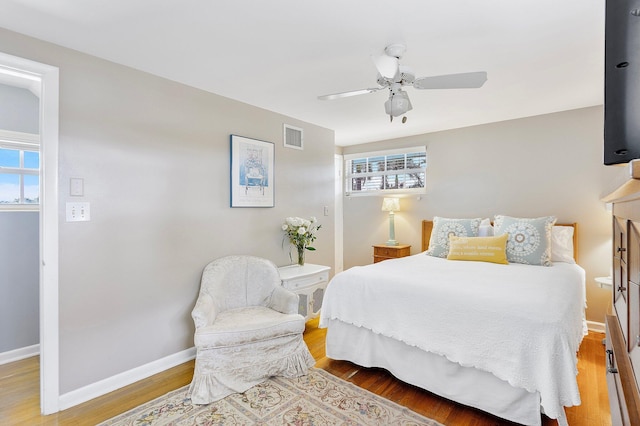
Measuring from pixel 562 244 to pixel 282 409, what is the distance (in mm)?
3112

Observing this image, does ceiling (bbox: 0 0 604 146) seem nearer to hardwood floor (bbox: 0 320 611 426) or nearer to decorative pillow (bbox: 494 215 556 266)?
decorative pillow (bbox: 494 215 556 266)

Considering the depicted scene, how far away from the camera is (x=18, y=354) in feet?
9.14

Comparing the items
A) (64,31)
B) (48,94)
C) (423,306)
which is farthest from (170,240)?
(423,306)

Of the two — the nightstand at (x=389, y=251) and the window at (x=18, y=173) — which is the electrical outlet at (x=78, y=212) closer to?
the window at (x=18, y=173)

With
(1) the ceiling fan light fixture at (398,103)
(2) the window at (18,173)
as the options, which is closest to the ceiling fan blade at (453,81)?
(1) the ceiling fan light fixture at (398,103)

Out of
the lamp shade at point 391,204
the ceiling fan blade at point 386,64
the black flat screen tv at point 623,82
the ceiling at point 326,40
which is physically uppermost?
the ceiling at point 326,40

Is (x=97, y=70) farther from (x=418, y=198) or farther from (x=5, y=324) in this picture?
(x=418, y=198)

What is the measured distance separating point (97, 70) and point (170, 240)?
1.34 m

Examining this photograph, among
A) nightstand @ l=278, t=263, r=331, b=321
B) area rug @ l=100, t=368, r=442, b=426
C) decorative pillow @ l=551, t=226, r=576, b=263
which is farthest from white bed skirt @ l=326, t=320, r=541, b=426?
decorative pillow @ l=551, t=226, r=576, b=263

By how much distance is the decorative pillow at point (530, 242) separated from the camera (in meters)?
3.04

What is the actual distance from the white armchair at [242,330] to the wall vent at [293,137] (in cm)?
145

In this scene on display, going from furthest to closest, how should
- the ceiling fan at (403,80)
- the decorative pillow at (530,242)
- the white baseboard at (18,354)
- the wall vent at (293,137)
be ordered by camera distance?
the wall vent at (293,137) < the decorative pillow at (530,242) < the white baseboard at (18,354) < the ceiling fan at (403,80)

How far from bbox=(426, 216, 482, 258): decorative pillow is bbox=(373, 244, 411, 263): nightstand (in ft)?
2.90

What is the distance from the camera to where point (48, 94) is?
6.77 feet
